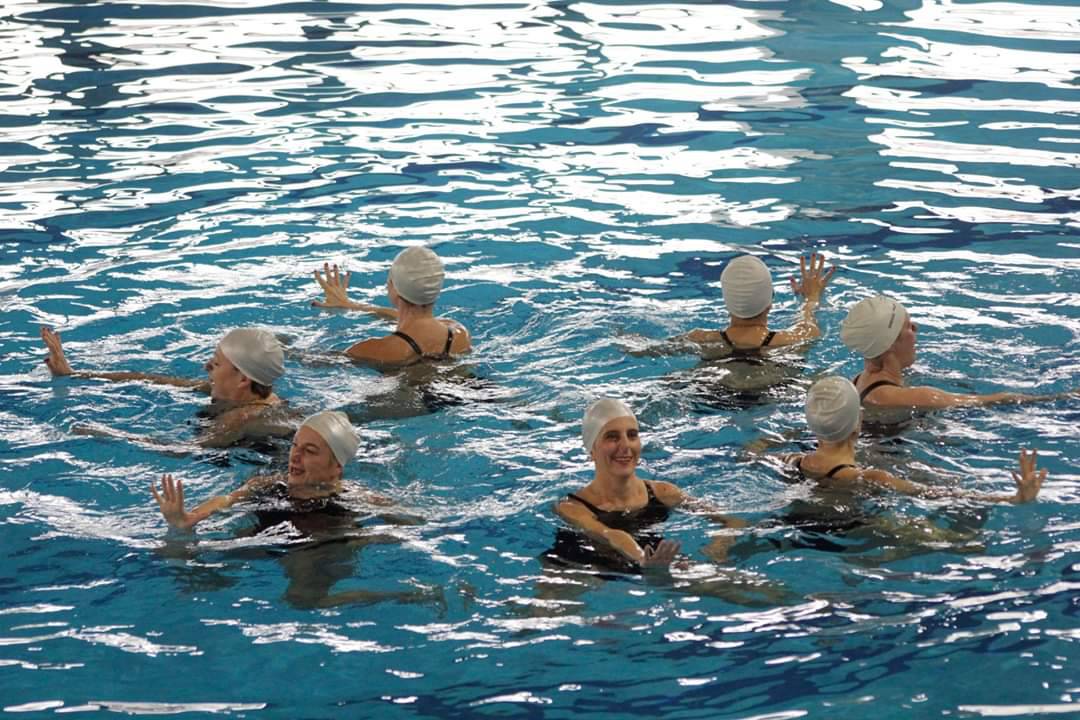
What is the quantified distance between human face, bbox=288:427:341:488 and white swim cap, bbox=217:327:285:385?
136cm

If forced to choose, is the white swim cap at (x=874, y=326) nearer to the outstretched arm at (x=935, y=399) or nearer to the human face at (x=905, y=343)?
the human face at (x=905, y=343)

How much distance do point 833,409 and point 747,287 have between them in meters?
2.37

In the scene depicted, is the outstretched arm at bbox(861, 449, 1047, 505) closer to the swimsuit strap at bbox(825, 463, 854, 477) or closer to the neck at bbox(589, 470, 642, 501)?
the swimsuit strap at bbox(825, 463, 854, 477)

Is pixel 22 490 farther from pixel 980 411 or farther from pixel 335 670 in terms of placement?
pixel 980 411

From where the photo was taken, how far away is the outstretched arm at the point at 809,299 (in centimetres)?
982

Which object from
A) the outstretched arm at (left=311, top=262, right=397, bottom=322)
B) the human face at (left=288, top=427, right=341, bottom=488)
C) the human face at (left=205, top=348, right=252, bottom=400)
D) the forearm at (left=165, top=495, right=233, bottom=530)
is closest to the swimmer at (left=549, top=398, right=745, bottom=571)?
the human face at (left=288, top=427, right=341, bottom=488)

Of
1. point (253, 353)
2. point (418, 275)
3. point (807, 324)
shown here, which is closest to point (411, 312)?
point (418, 275)

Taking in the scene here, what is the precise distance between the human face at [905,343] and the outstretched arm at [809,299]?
3.51 ft

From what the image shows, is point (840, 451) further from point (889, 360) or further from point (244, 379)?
point (244, 379)

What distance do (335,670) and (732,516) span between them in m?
2.30

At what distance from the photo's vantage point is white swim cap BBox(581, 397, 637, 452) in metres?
7.06

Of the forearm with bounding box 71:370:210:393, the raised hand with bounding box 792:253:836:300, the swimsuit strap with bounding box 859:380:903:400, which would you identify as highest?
the raised hand with bounding box 792:253:836:300

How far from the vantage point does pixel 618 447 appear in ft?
23.0

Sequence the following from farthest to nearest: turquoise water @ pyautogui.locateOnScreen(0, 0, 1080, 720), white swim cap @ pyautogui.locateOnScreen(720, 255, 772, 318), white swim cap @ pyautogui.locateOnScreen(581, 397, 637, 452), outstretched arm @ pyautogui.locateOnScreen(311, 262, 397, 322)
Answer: outstretched arm @ pyautogui.locateOnScreen(311, 262, 397, 322) < white swim cap @ pyautogui.locateOnScreen(720, 255, 772, 318) < white swim cap @ pyautogui.locateOnScreen(581, 397, 637, 452) < turquoise water @ pyautogui.locateOnScreen(0, 0, 1080, 720)
